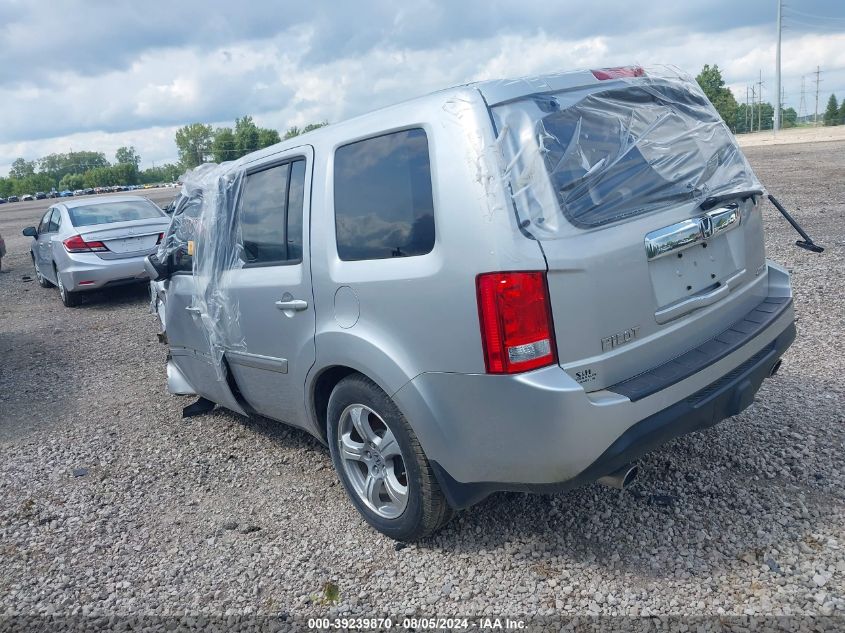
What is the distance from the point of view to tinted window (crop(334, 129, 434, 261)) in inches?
119

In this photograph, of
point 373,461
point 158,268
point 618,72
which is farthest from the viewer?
point 158,268

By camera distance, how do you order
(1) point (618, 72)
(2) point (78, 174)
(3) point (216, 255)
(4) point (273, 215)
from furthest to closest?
1. (2) point (78, 174)
2. (3) point (216, 255)
3. (4) point (273, 215)
4. (1) point (618, 72)

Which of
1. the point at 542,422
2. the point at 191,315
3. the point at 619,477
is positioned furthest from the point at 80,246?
the point at 619,477

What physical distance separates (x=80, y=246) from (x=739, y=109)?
302 feet

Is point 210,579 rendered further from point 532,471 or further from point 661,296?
point 661,296

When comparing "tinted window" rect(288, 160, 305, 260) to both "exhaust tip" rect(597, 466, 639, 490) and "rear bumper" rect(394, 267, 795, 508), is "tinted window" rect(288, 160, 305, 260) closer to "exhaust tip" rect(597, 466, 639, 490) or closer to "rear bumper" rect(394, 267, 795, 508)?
"rear bumper" rect(394, 267, 795, 508)

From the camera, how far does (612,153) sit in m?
3.09

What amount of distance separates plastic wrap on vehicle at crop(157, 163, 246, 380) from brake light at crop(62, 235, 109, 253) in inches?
240

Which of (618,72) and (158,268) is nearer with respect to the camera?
(618,72)

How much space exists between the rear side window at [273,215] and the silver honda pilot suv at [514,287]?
2 centimetres

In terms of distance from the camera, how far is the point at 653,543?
125 inches

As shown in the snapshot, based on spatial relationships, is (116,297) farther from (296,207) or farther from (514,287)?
(514,287)

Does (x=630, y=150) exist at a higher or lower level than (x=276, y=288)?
higher

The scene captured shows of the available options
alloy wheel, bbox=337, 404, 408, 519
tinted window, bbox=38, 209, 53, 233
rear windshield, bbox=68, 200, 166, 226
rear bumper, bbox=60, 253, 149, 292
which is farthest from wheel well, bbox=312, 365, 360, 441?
tinted window, bbox=38, 209, 53, 233
